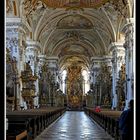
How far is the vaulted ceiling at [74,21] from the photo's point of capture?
22853 mm

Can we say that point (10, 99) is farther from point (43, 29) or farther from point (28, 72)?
point (43, 29)

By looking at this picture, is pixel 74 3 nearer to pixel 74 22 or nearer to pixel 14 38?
pixel 14 38

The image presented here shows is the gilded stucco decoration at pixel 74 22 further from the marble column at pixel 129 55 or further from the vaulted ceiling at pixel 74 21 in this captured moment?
the marble column at pixel 129 55

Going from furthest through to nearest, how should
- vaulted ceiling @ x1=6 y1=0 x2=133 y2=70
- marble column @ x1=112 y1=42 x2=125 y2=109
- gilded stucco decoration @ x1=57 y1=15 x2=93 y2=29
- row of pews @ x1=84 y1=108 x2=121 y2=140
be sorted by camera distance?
gilded stucco decoration @ x1=57 y1=15 x2=93 y2=29 < marble column @ x1=112 y1=42 x2=125 y2=109 < vaulted ceiling @ x1=6 y1=0 x2=133 y2=70 < row of pews @ x1=84 y1=108 x2=121 y2=140

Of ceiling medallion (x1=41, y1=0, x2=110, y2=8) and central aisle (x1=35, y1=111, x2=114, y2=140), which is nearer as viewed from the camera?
central aisle (x1=35, y1=111, x2=114, y2=140)

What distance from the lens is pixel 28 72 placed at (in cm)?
2227

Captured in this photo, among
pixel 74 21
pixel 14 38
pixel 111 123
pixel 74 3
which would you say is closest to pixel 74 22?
pixel 74 21

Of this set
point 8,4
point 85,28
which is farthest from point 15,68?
point 85,28

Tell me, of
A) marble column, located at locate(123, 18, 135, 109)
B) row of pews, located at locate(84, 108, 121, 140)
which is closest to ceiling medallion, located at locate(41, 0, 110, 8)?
marble column, located at locate(123, 18, 135, 109)

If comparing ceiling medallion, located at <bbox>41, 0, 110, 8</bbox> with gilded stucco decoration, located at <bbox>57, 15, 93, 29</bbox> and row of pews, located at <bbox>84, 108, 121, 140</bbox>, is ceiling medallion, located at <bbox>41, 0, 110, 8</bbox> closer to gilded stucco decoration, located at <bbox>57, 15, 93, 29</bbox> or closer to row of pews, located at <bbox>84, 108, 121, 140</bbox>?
gilded stucco decoration, located at <bbox>57, 15, 93, 29</bbox>

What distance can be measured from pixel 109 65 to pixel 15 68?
56.3 feet

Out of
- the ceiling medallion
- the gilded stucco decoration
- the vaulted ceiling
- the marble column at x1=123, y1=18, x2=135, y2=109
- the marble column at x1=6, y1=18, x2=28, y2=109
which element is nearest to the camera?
the marble column at x1=123, y1=18, x2=135, y2=109

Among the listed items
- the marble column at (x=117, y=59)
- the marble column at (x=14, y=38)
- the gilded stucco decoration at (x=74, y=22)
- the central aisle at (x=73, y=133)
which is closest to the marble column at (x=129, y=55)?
the central aisle at (x=73, y=133)

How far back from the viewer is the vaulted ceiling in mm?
22853
